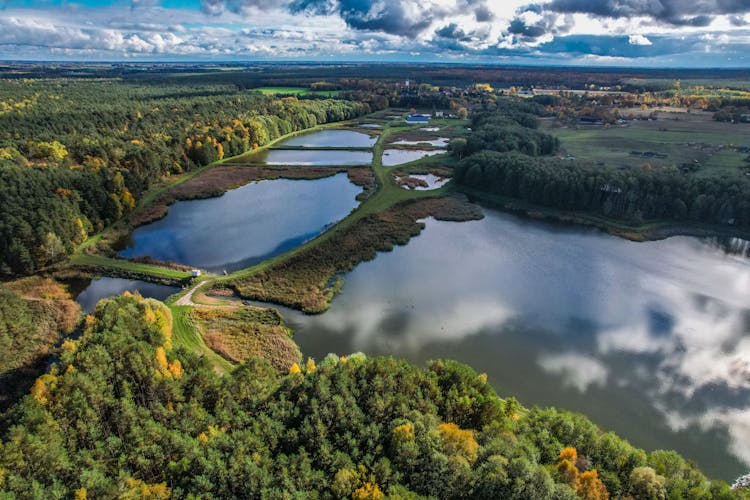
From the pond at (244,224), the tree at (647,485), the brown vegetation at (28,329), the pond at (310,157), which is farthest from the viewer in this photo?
the pond at (310,157)

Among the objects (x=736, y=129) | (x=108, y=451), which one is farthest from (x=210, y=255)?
(x=736, y=129)

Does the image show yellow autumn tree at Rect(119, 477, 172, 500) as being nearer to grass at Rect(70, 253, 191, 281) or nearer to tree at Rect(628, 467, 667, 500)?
tree at Rect(628, 467, 667, 500)

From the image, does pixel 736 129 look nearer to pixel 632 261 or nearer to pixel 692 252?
pixel 692 252

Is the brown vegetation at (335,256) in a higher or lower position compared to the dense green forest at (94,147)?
lower

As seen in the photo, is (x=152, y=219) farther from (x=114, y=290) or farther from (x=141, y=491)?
(x=141, y=491)

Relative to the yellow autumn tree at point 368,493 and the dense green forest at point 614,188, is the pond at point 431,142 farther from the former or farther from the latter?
the yellow autumn tree at point 368,493

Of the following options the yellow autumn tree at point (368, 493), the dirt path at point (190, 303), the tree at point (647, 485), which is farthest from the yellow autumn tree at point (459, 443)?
the dirt path at point (190, 303)

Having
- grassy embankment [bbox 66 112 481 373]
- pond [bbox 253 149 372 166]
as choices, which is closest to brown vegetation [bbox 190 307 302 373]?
grassy embankment [bbox 66 112 481 373]
